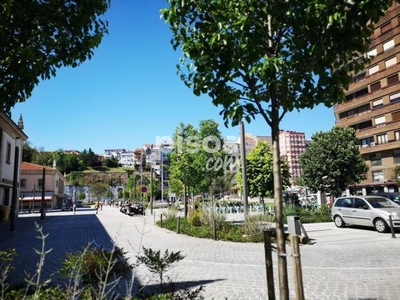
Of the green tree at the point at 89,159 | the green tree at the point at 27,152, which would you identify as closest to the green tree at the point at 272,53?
the green tree at the point at 27,152

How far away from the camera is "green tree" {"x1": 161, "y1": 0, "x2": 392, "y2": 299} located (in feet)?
11.8

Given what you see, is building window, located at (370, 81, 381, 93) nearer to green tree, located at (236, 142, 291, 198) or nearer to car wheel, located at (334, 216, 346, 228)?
green tree, located at (236, 142, 291, 198)

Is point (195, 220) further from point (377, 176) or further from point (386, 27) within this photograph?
point (386, 27)

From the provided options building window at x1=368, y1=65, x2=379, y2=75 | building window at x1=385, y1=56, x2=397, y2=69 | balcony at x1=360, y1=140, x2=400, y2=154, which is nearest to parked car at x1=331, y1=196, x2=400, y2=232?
balcony at x1=360, y1=140, x2=400, y2=154

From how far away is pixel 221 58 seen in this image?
3.85 m

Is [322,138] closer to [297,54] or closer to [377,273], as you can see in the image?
[377,273]

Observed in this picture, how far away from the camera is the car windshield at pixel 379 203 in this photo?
51.1 ft

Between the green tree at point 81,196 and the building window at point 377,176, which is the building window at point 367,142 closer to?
the building window at point 377,176

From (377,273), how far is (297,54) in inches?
240

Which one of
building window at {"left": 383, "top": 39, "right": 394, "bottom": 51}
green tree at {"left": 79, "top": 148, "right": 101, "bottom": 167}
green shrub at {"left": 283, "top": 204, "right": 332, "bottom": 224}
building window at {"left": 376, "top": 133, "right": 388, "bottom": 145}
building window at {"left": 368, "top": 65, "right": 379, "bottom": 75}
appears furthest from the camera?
green tree at {"left": 79, "top": 148, "right": 101, "bottom": 167}

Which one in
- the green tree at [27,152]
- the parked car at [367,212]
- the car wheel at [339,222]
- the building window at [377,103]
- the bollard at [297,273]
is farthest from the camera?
the green tree at [27,152]

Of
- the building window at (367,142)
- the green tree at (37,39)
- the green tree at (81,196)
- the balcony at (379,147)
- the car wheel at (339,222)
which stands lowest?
the car wheel at (339,222)

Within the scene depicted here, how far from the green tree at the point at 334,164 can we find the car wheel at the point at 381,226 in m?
12.3

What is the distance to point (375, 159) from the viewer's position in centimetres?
4862
